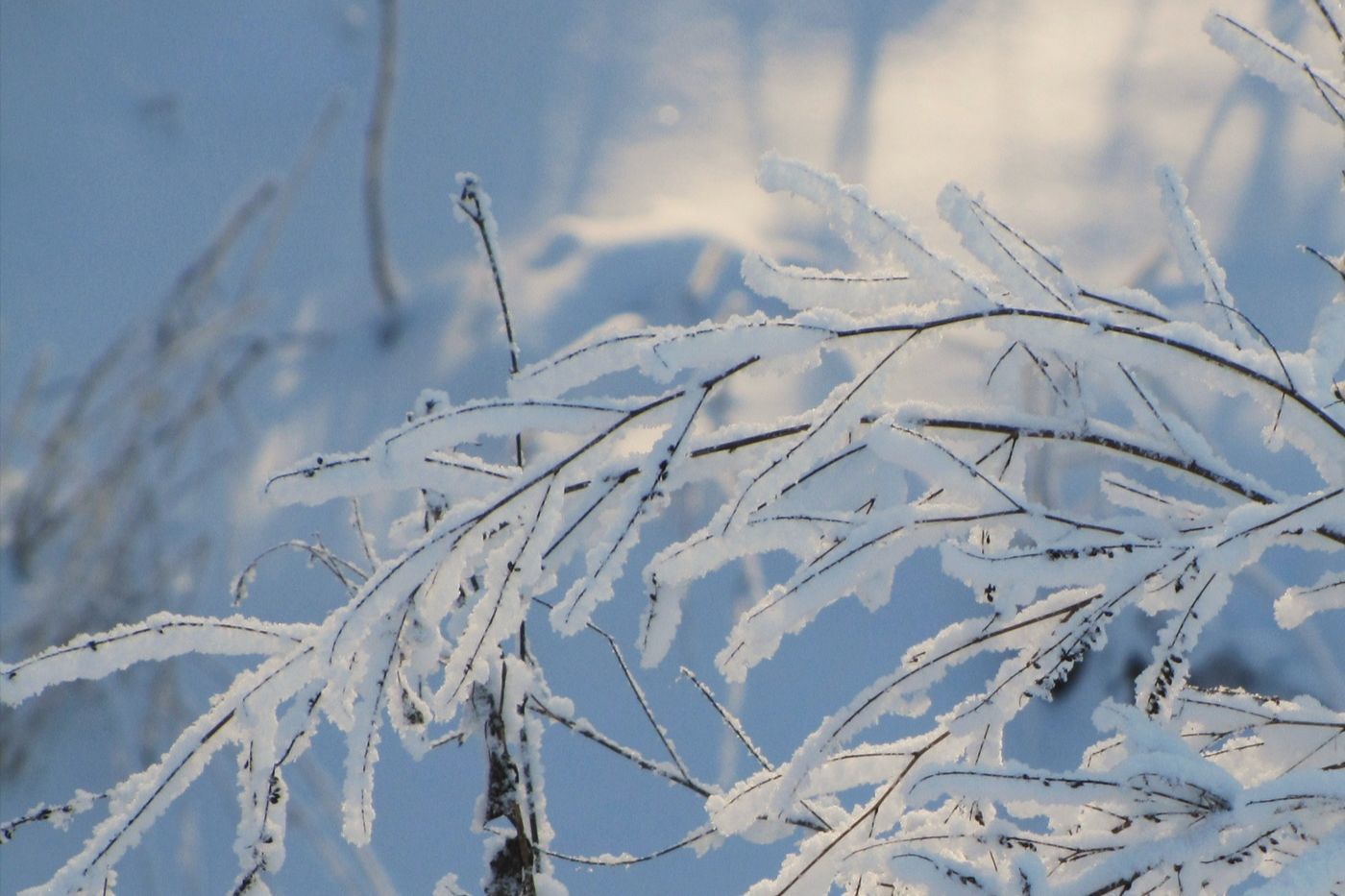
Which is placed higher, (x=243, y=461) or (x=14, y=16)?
(x=14, y=16)

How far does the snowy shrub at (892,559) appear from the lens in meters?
0.75

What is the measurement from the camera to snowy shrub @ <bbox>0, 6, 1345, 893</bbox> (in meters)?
0.75

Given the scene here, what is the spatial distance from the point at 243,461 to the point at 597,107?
70.3 inches

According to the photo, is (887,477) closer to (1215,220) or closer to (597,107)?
(1215,220)

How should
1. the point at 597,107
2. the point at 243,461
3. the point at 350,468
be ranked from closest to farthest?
1. the point at 350,468
2. the point at 243,461
3. the point at 597,107

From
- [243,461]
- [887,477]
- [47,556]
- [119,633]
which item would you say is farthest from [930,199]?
[119,633]

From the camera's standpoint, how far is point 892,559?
31.7 inches

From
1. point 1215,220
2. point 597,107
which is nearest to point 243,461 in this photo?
point 597,107

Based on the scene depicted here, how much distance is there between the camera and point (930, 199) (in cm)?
330

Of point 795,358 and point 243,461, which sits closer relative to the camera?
point 795,358

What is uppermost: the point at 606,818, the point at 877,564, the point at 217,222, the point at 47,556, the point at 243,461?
the point at 217,222

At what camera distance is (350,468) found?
775 millimetres

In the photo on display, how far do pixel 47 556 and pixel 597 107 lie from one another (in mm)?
2220

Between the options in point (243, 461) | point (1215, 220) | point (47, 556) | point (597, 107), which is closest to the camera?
point (47, 556)
